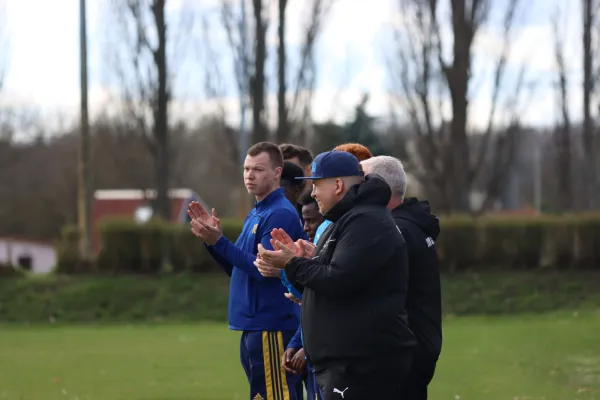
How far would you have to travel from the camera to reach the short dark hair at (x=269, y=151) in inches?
286

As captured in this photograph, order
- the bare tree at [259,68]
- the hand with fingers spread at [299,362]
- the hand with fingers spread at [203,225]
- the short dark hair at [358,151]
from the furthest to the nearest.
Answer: the bare tree at [259,68]
the short dark hair at [358,151]
the hand with fingers spread at [203,225]
the hand with fingers spread at [299,362]

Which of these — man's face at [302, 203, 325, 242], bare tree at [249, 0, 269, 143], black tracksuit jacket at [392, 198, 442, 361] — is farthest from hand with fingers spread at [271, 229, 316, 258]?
bare tree at [249, 0, 269, 143]

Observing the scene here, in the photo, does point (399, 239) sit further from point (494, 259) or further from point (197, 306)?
point (494, 259)

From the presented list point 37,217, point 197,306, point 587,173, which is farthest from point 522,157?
point 197,306

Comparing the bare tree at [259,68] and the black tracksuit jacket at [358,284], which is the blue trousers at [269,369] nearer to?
the black tracksuit jacket at [358,284]

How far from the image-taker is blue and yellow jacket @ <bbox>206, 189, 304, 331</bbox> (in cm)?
723

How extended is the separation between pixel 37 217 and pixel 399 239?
65051 mm

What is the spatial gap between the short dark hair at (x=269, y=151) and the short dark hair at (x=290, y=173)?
2.14 feet

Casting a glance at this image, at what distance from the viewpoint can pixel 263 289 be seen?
728cm

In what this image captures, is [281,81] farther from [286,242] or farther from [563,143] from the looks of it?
[286,242]

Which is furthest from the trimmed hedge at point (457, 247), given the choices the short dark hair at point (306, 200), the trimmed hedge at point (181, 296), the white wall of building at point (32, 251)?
the white wall of building at point (32, 251)

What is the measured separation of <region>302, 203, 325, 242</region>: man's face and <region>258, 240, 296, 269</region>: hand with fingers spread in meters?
1.97

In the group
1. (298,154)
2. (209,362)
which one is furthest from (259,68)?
(298,154)

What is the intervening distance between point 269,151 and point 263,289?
36.2 inches
